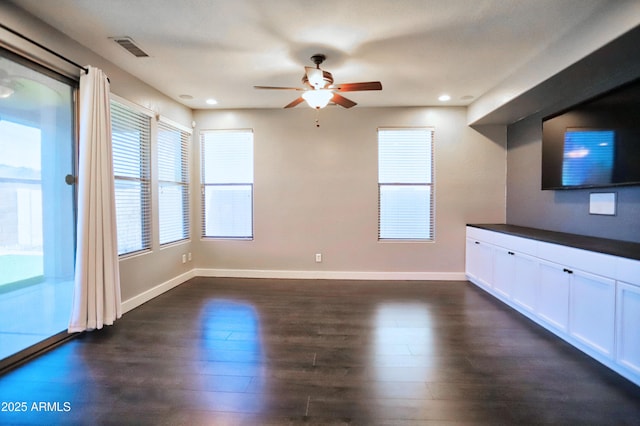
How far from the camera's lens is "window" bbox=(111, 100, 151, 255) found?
320cm

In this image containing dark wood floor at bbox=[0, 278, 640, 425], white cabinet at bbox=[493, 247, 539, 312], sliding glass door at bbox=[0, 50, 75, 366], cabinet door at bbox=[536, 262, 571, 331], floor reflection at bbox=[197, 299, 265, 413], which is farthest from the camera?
white cabinet at bbox=[493, 247, 539, 312]

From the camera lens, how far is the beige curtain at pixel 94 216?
8.48ft

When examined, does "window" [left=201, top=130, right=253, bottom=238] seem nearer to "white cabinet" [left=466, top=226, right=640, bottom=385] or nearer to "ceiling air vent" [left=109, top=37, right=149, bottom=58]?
"ceiling air vent" [left=109, top=37, right=149, bottom=58]

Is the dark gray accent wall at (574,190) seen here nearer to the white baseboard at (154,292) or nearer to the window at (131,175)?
the window at (131,175)

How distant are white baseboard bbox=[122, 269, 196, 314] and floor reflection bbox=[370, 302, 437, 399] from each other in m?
2.78

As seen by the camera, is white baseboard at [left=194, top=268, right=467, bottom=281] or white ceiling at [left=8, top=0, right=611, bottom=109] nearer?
white ceiling at [left=8, top=0, right=611, bottom=109]

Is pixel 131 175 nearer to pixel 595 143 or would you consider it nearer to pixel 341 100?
pixel 341 100

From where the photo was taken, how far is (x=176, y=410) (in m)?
1.74

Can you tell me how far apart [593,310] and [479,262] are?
183 cm

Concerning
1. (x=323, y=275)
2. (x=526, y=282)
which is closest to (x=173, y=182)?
(x=323, y=275)

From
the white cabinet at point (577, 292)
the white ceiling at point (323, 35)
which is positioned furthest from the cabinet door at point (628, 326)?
the white ceiling at point (323, 35)

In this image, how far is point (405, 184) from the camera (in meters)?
4.56

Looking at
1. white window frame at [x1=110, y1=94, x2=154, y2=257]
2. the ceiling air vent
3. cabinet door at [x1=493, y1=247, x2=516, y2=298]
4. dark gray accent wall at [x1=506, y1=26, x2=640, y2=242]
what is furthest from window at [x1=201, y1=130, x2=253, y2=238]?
dark gray accent wall at [x1=506, y1=26, x2=640, y2=242]

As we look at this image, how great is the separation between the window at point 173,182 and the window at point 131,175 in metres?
0.26
